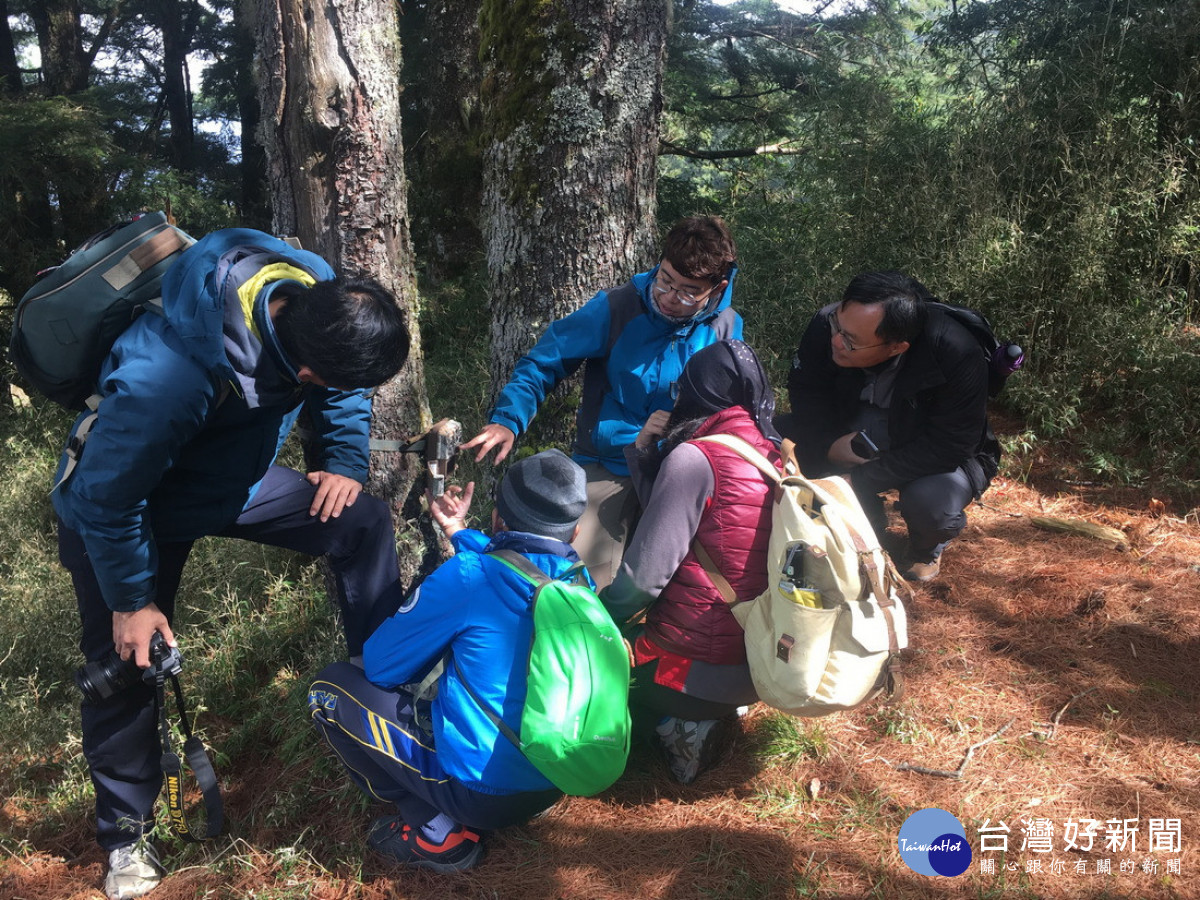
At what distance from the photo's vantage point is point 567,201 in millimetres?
3807

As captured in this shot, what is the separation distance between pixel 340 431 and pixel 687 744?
5.44ft

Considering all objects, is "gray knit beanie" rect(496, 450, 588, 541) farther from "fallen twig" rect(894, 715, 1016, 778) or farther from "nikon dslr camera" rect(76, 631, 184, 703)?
"fallen twig" rect(894, 715, 1016, 778)

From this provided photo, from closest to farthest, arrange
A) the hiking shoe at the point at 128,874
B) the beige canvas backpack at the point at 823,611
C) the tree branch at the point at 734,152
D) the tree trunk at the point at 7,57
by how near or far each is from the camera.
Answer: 1. the beige canvas backpack at the point at 823,611
2. the hiking shoe at the point at 128,874
3. the tree branch at the point at 734,152
4. the tree trunk at the point at 7,57

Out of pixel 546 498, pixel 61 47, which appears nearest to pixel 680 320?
pixel 546 498

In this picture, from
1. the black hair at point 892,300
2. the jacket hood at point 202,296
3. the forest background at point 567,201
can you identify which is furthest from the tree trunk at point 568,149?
the jacket hood at point 202,296

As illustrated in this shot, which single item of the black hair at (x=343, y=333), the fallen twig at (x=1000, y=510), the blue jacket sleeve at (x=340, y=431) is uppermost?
the black hair at (x=343, y=333)

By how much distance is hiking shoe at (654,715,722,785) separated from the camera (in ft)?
9.53

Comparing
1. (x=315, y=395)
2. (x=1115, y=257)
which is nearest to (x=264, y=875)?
(x=315, y=395)

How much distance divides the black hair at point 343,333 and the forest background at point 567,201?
1.15 metres

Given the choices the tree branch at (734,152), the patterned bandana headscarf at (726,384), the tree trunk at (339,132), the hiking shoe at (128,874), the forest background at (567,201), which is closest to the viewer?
the hiking shoe at (128,874)

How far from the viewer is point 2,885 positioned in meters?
2.96

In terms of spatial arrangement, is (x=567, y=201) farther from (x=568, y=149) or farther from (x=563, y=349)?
(x=563, y=349)

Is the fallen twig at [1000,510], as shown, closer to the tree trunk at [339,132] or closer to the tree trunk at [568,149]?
the tree trunk at [568,149]

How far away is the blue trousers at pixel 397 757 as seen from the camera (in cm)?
250
